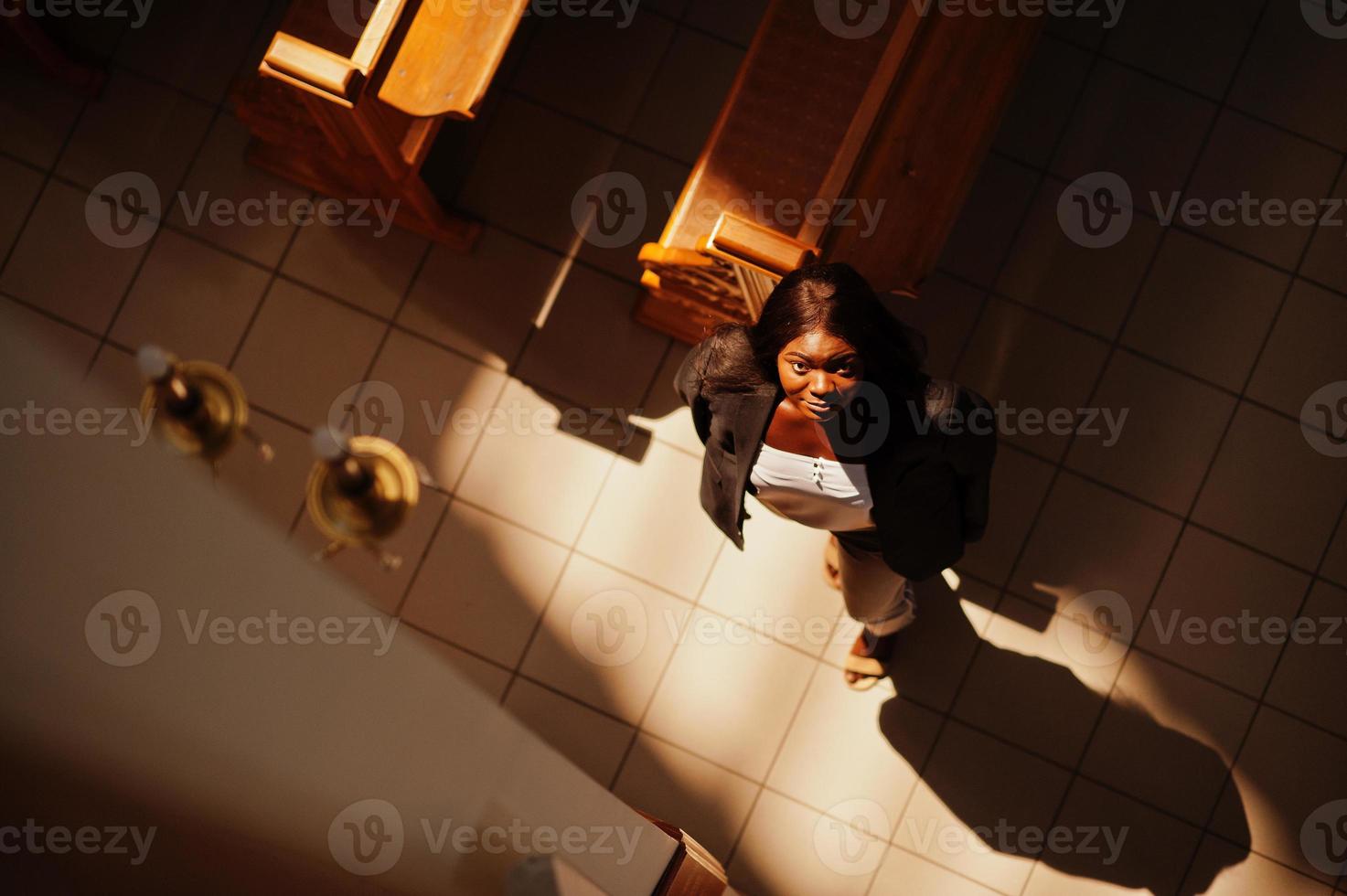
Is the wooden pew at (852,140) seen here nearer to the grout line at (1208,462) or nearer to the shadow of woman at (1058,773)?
the grout line at (1208,462)

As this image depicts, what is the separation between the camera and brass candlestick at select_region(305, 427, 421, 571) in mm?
1132

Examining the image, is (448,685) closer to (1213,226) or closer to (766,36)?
(766,36)

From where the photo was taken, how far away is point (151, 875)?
1524 millimetres

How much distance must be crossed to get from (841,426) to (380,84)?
1.66 m

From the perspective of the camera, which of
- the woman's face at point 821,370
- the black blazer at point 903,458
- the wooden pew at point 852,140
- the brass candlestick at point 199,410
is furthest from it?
the wooden pew at point 852,140

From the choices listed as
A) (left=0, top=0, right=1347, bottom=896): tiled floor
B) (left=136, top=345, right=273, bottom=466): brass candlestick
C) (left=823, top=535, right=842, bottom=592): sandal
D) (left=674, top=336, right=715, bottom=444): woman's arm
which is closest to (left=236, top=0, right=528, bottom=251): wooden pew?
(left=0, top=0, right=1347, bottom=896): tiled floor

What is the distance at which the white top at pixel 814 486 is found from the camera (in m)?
2.22

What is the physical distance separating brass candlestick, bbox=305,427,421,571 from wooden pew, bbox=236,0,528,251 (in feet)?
5.28

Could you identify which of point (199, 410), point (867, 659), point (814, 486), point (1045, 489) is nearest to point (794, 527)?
point (867, 659)

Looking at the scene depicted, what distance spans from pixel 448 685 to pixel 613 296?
204cm

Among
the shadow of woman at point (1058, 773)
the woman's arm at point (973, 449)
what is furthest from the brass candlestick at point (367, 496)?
the shadow of woman at point (1058, 773)

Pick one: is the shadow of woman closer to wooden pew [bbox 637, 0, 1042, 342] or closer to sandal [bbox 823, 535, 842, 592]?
sandal [bbox 823, 535, 842, 592]

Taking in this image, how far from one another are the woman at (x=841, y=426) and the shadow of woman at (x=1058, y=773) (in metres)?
0.95

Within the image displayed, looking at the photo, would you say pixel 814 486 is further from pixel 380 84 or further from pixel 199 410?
pixel 380 84
